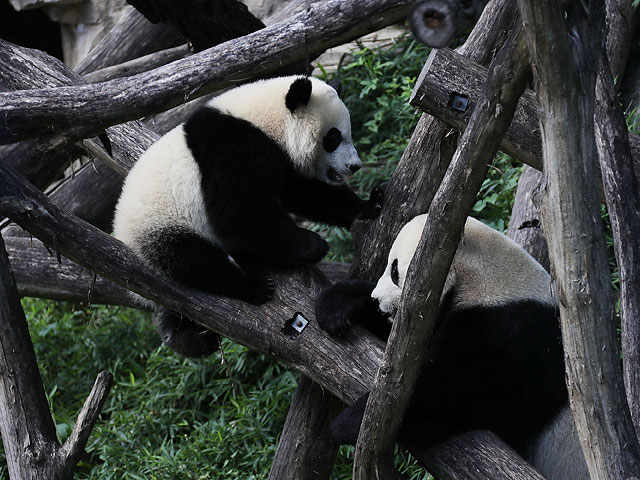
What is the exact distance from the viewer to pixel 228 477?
177 inches

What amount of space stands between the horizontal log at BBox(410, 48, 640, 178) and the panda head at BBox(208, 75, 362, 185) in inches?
29.2

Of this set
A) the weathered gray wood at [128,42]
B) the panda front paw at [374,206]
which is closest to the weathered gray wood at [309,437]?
the panda front paw at [374,206]

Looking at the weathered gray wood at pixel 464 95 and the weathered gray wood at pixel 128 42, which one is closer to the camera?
the weathered gray wood at pixel 464 95

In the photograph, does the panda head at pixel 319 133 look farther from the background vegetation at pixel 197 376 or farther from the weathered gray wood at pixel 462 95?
the background vegetation at pixel 197 376

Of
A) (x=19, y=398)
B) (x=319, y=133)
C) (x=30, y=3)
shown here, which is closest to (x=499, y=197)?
(x=319, y=133)

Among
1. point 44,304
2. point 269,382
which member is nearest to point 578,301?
point 269,382

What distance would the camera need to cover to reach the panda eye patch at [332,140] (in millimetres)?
3777

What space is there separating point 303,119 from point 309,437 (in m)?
1.46

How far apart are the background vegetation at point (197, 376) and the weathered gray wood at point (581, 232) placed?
7.49ft

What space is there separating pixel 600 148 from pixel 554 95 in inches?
45.9

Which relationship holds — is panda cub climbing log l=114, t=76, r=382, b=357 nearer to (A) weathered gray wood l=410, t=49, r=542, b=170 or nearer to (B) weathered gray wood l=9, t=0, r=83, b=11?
(A) weathered gray wood l=410, t=49, r=542, b=170

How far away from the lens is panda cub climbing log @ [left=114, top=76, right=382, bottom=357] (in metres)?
3.28

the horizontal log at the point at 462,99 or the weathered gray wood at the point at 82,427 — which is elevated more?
the horizontal log at the point at 462,99

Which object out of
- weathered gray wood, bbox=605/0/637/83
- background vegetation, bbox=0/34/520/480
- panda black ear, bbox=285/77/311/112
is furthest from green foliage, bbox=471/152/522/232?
panda black ear, bbox=285/77/311/112
